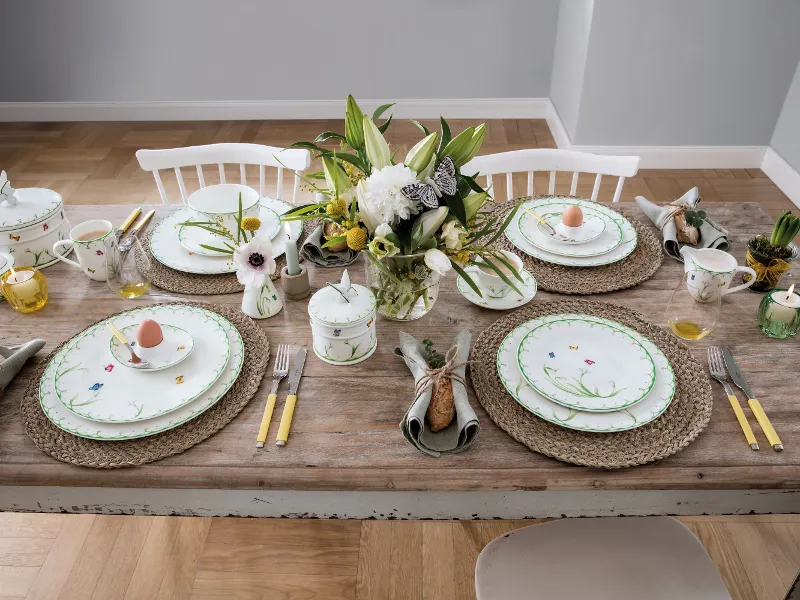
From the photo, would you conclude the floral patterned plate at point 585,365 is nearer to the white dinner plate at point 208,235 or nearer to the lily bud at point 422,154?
the lily bud at point 422,154

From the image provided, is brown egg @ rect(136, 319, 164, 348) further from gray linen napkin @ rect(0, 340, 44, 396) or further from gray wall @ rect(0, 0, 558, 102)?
gray wall @ rect(0, 0, 558, 102)

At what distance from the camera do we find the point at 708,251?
4.13 feet

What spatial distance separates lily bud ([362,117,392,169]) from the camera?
105cm

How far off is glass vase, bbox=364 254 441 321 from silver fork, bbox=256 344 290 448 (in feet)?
0.63

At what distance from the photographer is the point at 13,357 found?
1.08 m

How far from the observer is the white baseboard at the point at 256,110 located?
12.9 ft

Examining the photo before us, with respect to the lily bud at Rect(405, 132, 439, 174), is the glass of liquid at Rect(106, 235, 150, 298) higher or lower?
lower

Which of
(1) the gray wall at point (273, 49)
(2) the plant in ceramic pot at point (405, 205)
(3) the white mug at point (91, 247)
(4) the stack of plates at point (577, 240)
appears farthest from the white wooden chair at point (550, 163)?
(1) the gray wall at point (273, 49)

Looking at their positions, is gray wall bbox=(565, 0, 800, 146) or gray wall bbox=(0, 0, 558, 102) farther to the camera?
gray wall bbox=(0, 0, 558, 102)

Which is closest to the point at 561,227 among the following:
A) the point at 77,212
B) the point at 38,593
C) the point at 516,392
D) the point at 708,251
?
the point at 708,251

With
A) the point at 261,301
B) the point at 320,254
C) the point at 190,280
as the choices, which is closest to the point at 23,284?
the point at 190,280

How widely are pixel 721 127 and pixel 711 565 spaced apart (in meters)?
2.83

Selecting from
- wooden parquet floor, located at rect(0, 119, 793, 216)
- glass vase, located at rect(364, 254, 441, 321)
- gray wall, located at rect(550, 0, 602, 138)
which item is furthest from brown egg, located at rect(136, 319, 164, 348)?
gray wall, located at rect(550, 0, 602, 138)

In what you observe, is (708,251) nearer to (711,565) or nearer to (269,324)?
(711,565)
